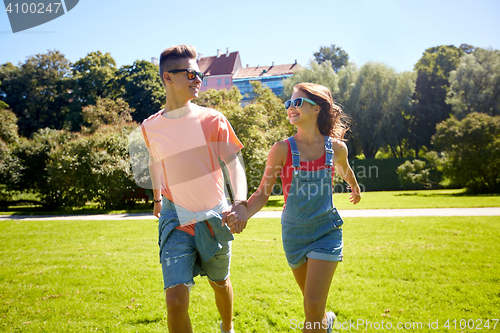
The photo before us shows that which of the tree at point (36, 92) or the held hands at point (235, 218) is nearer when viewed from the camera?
the held hands at point (235, 218)

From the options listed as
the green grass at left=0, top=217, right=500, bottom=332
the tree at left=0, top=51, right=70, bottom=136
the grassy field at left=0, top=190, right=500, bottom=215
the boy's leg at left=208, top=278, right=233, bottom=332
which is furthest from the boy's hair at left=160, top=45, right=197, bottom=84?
the tree at left=0, top=51, right=70, bottom=136

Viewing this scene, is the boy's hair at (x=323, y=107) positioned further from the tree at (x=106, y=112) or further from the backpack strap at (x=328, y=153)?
the tree at (x=106, y=112)

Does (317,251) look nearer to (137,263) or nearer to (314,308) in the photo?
(314,308)

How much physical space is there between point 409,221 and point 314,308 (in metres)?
8.93

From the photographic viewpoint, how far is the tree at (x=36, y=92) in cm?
4175

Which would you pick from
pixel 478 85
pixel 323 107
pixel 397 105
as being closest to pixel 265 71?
pixel 397 105

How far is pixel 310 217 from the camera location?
2.91m

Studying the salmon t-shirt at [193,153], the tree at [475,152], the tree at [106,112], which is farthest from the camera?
the tree at [106,112]

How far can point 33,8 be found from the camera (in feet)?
15.4

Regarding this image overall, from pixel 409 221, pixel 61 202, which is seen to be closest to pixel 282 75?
pixel 61 202

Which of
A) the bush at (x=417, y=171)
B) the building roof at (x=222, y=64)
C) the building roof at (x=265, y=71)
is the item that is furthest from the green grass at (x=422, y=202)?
the building roof at (x=265, y=71)

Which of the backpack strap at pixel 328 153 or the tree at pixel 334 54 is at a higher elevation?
the tree at pixel 334 54

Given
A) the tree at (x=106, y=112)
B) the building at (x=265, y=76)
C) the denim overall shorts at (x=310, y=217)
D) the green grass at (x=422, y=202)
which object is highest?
the building at (x=265, y=76)

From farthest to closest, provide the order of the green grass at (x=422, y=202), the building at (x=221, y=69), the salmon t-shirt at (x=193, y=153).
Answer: the building at (x=221, y=69) < the green grass at (x=422, y=202) < the salmon t-shirt at (x=193, y=153)
